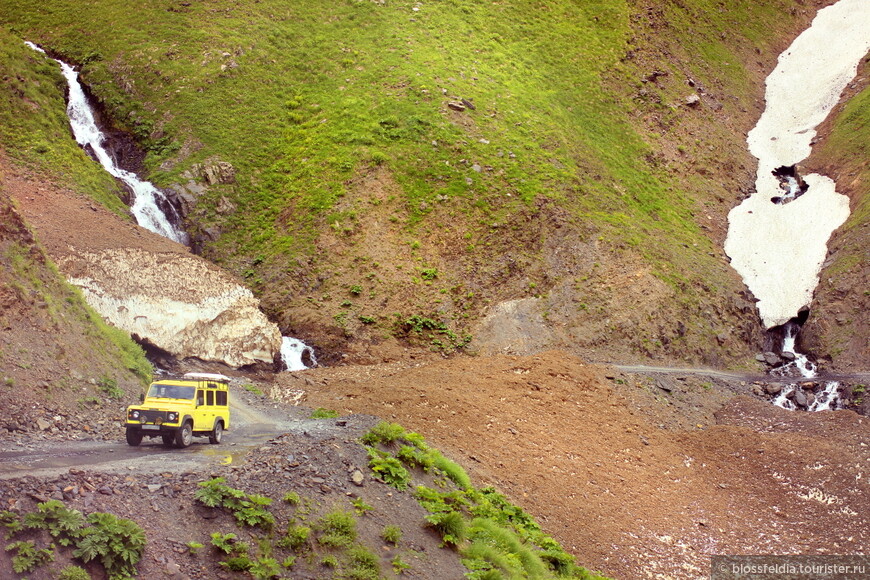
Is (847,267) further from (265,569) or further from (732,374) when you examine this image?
(265,569)

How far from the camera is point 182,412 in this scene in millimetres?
15469

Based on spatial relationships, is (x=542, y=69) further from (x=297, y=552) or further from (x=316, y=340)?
(x=297, y=552)

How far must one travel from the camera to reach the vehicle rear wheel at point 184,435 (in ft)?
50.0

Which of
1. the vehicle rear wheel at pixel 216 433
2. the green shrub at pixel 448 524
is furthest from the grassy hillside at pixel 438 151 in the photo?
the green shrub at pixel 448 524

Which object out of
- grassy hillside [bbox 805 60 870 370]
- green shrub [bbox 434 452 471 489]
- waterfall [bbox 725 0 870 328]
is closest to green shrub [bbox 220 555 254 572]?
green shrub [bbox 434 452 471 489]

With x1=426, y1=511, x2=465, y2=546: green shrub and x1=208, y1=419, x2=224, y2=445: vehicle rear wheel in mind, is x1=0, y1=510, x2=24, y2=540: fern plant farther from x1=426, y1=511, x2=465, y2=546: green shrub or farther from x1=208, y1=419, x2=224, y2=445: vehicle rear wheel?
x1=426, y1=511, x2=465, y2=546: green shrub

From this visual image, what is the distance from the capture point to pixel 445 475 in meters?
18.7

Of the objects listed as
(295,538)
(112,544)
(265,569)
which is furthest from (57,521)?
(295,538)

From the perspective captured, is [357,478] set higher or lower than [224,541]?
higher

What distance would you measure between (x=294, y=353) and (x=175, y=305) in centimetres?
530

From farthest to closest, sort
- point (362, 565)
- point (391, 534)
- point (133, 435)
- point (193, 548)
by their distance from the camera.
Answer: point (133, 435) < point (391, 534) < point (362, 565) < point (193, 548)

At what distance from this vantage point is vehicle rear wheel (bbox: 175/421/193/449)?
15.2 m

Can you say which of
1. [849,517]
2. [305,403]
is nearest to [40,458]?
[305,403]

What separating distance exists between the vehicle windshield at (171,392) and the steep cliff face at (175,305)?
13.0 metres
